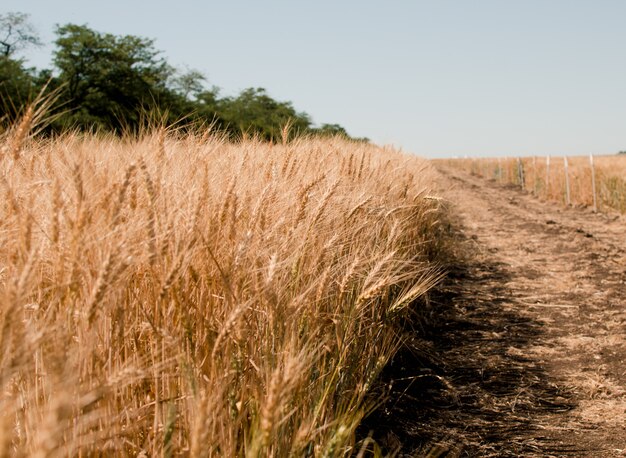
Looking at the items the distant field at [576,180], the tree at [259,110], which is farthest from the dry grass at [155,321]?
the tree at [259,110]

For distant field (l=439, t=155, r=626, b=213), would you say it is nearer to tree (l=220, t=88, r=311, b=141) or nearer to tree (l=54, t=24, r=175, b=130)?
tree (l=220, t=88, r=311, b=141)

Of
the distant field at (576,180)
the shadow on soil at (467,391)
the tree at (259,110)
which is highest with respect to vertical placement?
the tree at (259,110)

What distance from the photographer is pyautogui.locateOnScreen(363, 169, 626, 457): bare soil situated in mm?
2646

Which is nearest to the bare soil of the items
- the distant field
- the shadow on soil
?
the shadow on soil

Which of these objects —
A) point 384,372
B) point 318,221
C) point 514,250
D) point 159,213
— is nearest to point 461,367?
point 384,372

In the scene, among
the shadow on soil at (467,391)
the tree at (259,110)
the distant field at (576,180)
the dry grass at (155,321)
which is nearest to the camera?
the dry grass at (155,321)

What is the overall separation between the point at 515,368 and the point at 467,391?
503mm

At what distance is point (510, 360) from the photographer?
3652 millimetres

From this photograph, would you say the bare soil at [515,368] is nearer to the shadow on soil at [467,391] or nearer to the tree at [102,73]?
the shadow on soil at [467,391]

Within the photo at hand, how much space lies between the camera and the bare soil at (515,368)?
8.68ft

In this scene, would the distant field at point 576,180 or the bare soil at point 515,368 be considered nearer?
the bare soil at point 515,368

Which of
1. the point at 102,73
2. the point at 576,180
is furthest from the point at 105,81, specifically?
the point at 576,180

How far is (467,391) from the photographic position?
3178mm

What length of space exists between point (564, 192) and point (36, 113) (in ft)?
60.5
